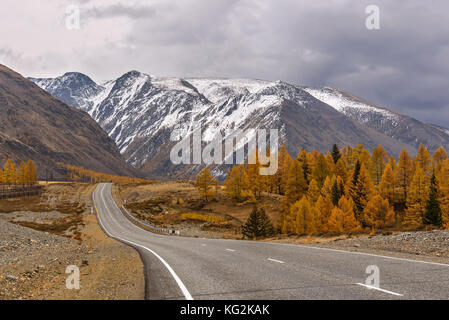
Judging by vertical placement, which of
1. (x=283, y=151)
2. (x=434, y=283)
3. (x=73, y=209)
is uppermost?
(x=283, y=151)

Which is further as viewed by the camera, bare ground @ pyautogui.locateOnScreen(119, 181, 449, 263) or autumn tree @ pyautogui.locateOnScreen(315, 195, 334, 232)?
autumn tree @ pyautogui.locateOnScreen(315, 195, 334, 232)

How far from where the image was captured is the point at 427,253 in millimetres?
16359

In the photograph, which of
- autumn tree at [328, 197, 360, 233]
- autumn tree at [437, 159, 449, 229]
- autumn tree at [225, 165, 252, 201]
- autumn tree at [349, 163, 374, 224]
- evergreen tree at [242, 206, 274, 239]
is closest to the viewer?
autumn tree at [328, 197, 360, 233]

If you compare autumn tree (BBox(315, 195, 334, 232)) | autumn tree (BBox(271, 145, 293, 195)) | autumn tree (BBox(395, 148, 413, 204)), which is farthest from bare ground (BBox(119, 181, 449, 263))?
autumn tree (BBox(395, 148, 413, 204))

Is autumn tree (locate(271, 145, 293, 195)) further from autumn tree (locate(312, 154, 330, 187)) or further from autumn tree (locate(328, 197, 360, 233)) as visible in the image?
autumn tree (locate(328, 197, 360, 233))

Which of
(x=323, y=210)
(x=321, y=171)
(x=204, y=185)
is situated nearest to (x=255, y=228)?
(x=323, y=210)

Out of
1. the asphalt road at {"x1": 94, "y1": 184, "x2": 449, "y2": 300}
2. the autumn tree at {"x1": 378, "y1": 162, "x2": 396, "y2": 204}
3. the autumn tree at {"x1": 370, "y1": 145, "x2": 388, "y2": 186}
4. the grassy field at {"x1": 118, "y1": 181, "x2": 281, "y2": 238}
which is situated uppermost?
the autumn tree at {"x1": 370, "y1": 145, "x2": 388, "y2": 186}

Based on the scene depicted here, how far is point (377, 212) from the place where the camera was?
169 feet

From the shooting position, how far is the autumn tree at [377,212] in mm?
50562

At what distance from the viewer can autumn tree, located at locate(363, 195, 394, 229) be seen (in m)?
50.6
